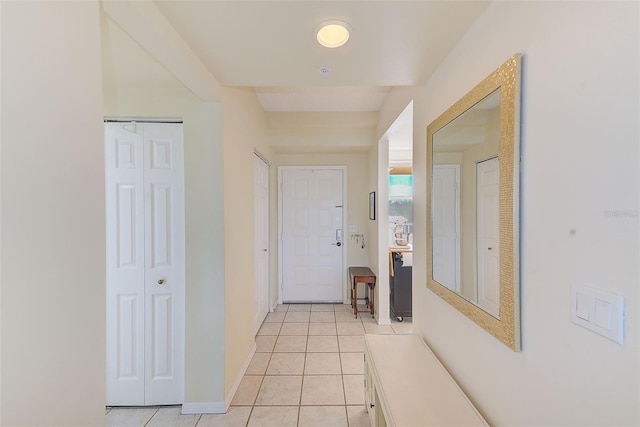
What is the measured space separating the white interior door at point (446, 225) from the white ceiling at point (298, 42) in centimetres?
63

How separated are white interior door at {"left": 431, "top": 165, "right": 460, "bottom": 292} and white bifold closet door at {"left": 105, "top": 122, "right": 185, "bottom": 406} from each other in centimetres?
172

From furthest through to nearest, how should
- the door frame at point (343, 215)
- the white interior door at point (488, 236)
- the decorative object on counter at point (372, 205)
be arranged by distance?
the door frame at point (343, 215)
the decorative object on counter at point (372, 205)
the white interior door at point (488, 236)

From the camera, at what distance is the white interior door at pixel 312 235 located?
396 cm

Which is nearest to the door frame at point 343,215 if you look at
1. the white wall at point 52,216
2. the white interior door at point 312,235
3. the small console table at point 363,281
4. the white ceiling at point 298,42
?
the white interior door at point 312,235

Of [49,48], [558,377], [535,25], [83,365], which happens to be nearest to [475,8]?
[535,25]

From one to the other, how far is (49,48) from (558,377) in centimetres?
165

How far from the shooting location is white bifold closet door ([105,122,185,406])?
1.86 m

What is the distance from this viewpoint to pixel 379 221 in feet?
10.3

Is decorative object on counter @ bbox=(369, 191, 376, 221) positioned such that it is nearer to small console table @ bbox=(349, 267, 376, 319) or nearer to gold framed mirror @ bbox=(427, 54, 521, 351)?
small console table @ bbox=(349, 267, 376, 319)

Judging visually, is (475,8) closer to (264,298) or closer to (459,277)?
(459,277)

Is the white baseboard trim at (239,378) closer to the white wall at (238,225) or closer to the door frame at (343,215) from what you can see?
the white wall at (238,225)

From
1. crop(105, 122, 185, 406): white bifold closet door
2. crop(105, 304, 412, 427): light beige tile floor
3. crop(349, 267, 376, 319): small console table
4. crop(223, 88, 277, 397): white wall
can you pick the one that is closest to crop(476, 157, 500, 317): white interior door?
crop(105, 304, 412, 427): light beige tile floor

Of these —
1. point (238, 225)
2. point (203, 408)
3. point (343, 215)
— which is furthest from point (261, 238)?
point (203, 408)

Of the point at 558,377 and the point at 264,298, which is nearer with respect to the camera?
the point at 558,377
